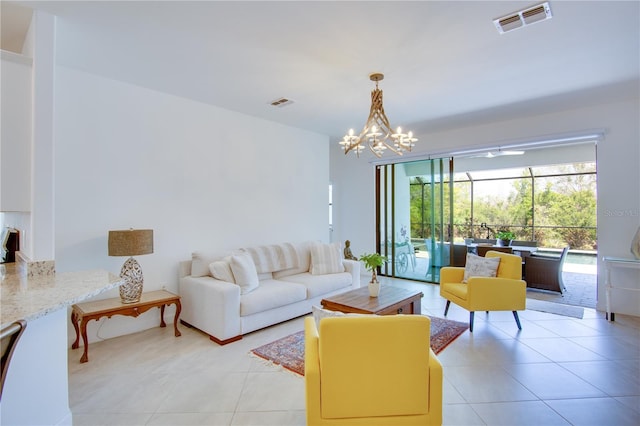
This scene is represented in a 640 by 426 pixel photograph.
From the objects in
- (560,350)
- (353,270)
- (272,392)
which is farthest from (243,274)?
(560,350)

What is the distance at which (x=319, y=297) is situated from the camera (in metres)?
4.30

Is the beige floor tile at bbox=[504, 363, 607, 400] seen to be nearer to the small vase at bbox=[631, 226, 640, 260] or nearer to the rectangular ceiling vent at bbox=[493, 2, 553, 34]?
the small vase at bbox=[631, 226, 640, 260]

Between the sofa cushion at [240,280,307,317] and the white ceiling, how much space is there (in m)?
2.35

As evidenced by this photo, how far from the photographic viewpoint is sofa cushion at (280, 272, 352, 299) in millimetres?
4184

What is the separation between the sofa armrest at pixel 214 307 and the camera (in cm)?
324

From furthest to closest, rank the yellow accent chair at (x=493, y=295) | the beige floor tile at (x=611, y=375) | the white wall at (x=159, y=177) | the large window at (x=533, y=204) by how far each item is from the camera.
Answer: the large window at (x=533, y=204)
the yellow accent chair at (x=493, y=295)
the white wall at (x=159, y=177)
the beige floor tile at (x=611, y=375)

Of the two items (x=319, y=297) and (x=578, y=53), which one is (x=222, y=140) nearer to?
(x=319, y=297)

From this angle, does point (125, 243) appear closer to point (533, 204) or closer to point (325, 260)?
point (325, 260)

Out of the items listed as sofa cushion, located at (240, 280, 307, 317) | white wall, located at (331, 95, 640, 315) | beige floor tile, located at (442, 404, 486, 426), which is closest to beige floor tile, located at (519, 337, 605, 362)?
beige floor tile, located at (442, 404, 486, 426)

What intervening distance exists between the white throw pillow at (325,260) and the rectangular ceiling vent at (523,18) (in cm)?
332

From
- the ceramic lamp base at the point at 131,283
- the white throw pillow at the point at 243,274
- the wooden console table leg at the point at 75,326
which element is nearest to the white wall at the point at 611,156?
the white throw pillow at the point at 243,274

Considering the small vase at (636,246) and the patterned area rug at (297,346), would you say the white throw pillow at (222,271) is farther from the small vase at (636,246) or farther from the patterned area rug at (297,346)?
the small vase at (636,246)

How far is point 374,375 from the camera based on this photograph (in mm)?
1563

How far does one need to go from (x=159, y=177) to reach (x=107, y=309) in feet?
5.20
